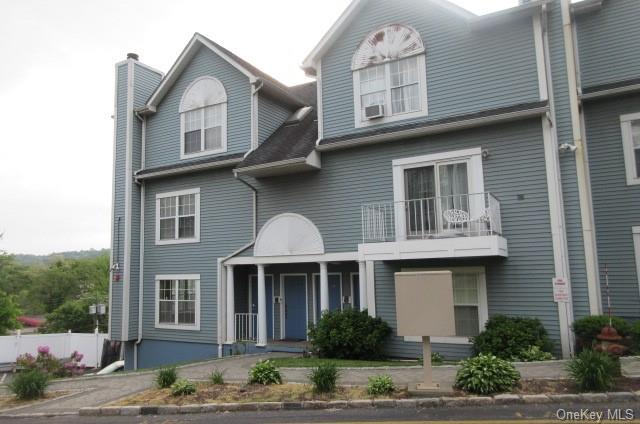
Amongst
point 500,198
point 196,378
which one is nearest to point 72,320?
point 196,378

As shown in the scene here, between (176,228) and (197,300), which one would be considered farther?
(176,228)

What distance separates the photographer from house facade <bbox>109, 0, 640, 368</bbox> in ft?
39.4

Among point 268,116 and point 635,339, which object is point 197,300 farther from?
point 635,339

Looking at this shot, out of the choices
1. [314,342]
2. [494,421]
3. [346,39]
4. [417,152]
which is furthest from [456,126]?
[494,421]

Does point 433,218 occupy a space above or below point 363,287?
above

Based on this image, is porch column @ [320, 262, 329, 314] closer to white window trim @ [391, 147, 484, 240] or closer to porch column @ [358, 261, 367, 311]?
porch column @ [358, 261, 367, 311]

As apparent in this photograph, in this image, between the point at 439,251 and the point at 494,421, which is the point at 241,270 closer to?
the point at 439,251

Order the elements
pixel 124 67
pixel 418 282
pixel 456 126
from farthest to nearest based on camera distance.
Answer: pixel 124 67
pixel 456 126
pixel 418 282

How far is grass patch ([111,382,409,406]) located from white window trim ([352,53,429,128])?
26.2ft

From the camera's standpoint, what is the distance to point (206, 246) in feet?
56.4

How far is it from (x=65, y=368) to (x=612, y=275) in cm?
1687

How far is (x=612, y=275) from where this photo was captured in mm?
12531

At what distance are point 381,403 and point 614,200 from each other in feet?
29.7

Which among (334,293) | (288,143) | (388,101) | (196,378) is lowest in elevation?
(196,378)
